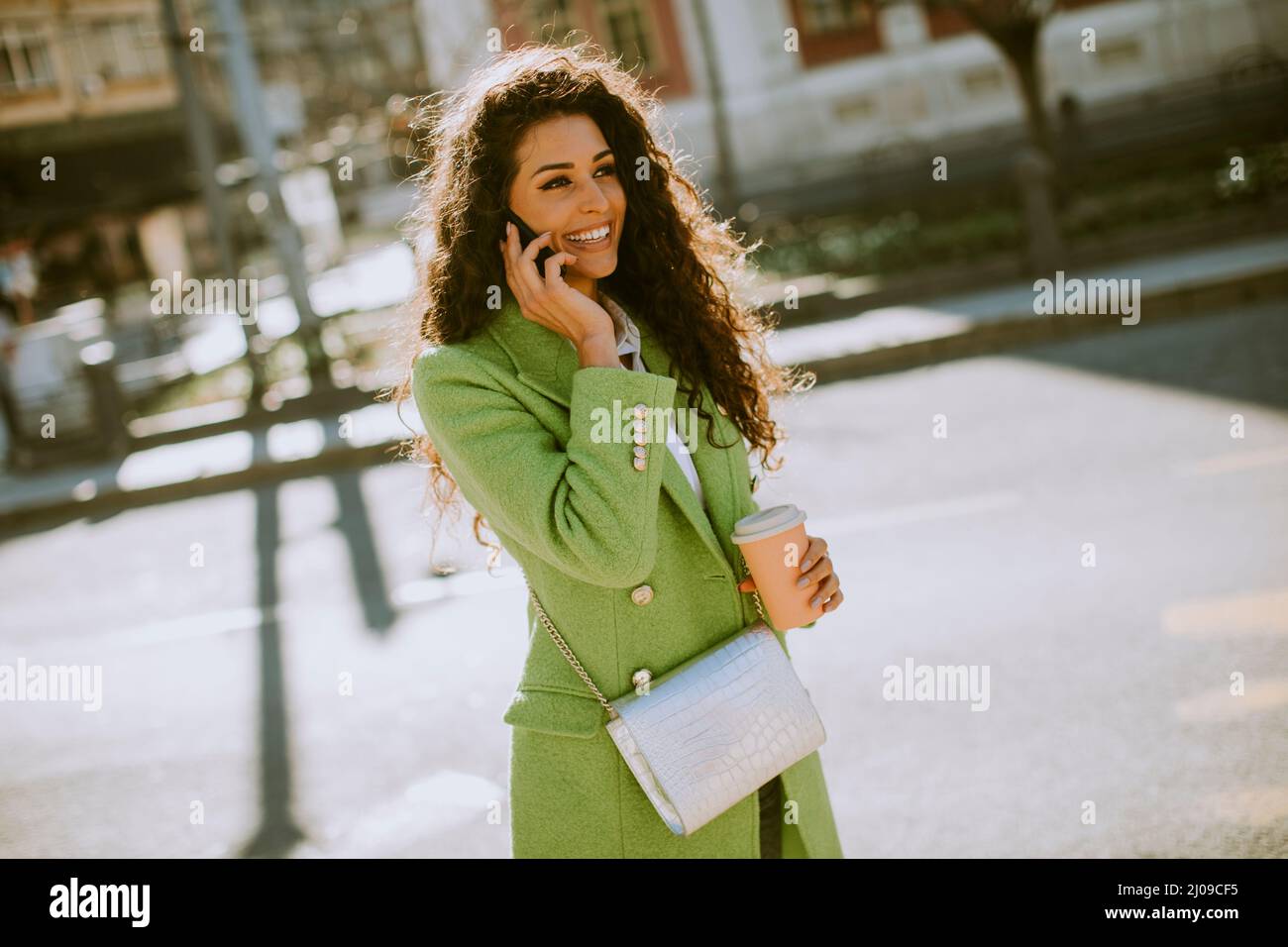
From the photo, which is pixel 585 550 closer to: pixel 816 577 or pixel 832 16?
pixel 816 577

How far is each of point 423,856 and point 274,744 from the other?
152cm

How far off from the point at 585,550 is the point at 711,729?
1.22 feet

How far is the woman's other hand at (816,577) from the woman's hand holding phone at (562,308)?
0.46 metres

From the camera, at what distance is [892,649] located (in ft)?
18.1

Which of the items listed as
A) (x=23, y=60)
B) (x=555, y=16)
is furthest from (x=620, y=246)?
(x=23, y=60)

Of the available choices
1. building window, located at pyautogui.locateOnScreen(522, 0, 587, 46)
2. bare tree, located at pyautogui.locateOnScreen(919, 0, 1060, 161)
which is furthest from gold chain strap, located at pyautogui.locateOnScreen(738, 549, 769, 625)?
building window, located at pyautogui.locateOnScreen(522, 0, 587, 46)

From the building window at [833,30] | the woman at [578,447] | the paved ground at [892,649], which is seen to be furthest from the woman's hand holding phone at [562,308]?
the building window at [833,30]

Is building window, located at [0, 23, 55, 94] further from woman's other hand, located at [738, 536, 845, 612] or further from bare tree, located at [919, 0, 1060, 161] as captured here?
→ woman's other hand, located at [738, 536, 845, 612]

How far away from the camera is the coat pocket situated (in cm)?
220

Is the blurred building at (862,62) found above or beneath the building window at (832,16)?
beneath

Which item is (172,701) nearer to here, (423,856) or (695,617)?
(423,856)

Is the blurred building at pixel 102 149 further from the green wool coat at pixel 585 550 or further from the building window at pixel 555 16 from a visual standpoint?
the green wool coat at pixel 585 550

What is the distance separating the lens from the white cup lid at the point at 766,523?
2.20m
